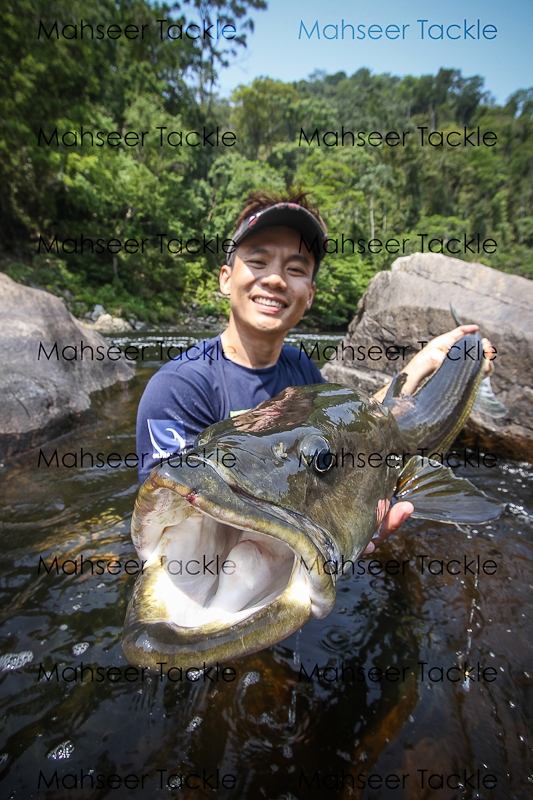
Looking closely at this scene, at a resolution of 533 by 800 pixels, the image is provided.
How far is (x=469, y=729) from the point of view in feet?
6.11

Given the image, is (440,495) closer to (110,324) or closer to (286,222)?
(286,222)

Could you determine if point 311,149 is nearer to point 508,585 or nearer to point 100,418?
point 100,418

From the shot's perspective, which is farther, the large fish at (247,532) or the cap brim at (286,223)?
the cap brim at (286,223)

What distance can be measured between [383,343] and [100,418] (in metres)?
4.10

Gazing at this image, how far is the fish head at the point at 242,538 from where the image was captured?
1110mm

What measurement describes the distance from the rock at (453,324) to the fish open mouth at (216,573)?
4.48 meters

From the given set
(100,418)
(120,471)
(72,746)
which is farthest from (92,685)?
(100,418)

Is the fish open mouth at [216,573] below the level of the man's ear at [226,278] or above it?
below

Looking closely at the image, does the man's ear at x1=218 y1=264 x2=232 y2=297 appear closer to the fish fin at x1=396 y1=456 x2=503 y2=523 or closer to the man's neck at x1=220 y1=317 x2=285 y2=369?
the man's neck at x1=220 y1=317 x2=285 y2=369

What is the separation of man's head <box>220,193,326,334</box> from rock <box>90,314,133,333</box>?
13.2 m

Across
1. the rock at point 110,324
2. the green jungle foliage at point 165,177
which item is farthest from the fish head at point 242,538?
the rock at point 110,324

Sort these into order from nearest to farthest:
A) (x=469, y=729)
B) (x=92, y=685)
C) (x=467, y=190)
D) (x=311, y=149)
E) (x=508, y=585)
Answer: (x=469, y=729) → (x=92, y=685) → (x=508, y=585) → (x=311, y=149) → (x=467, y=190)

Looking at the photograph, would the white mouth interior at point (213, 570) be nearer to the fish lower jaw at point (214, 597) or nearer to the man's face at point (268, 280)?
the fish lower jaw at point (214, 597)

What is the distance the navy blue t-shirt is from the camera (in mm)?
2197
